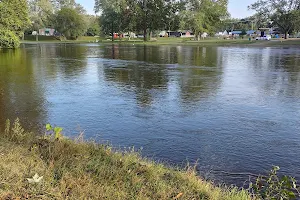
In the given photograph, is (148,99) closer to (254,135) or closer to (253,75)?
(254,135)

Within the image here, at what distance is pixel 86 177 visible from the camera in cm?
433

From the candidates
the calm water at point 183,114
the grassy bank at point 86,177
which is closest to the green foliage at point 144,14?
the calm water at point 183,114

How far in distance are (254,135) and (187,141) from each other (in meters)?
1.72

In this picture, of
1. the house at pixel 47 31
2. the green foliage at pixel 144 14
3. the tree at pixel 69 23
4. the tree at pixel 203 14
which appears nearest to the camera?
the tree at pixel 203 14

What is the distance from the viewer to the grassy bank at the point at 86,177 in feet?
12.7

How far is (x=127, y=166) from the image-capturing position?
4906 mm

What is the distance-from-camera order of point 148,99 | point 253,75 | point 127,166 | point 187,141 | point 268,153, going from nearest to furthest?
point 127,166
point 268,153
point 187,141
point 148,99
point 253,75

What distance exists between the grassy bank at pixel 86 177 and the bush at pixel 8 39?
3817cm

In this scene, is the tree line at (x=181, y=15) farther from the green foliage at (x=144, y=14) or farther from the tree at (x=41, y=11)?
the tree at (x=41, y=11)

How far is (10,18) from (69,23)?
1833 inches

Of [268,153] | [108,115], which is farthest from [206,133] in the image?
[108,115]

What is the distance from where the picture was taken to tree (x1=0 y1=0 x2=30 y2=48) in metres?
38.1

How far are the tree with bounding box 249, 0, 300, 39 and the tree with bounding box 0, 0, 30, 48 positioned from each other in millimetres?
49736

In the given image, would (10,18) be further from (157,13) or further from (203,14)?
(203,14)
